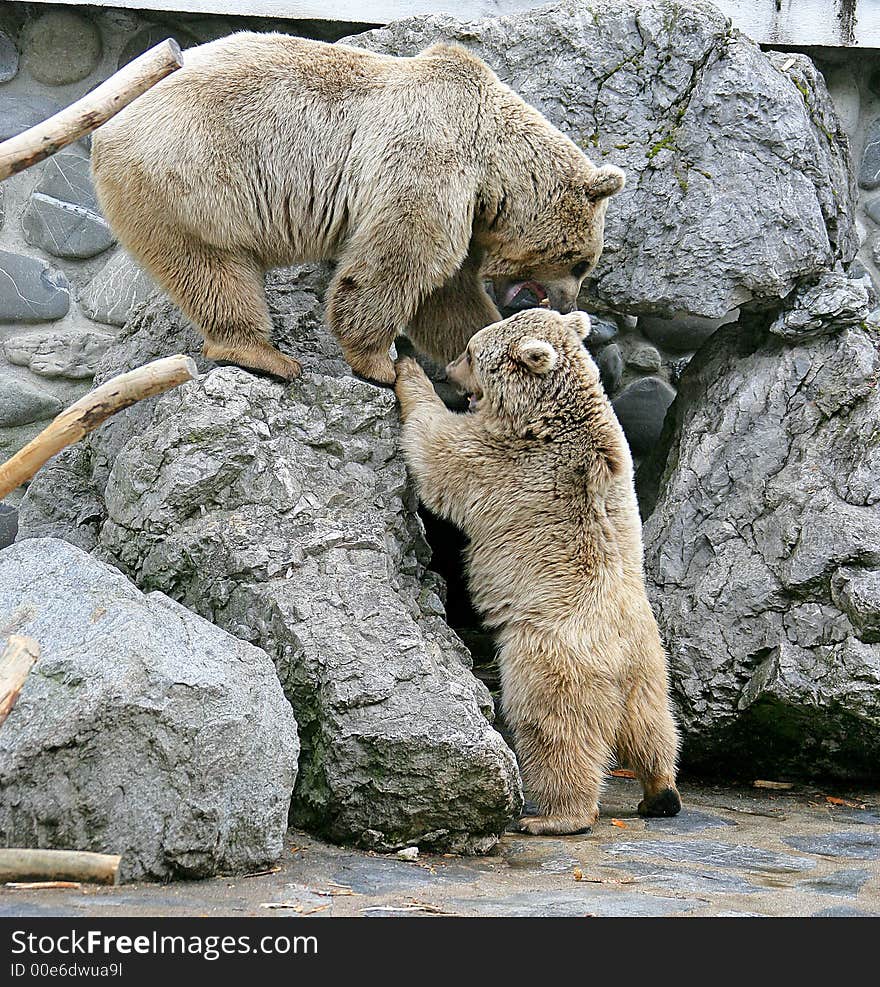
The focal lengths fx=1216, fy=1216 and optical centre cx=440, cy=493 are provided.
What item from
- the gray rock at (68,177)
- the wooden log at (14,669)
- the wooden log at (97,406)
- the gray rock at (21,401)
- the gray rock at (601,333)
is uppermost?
the gray rock at (68,177)

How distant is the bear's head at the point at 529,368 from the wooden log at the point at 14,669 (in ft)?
8.27

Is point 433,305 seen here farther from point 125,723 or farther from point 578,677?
point 125,723

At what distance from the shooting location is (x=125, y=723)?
374 cm

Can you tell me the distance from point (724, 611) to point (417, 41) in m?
3.28

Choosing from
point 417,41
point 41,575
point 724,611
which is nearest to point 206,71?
point 417,41

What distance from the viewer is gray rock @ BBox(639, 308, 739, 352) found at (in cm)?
752

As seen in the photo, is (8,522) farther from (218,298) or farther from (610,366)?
(610,366)

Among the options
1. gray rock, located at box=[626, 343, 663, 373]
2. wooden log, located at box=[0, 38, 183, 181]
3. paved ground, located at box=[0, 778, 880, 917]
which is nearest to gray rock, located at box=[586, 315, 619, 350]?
gray rock, located at box=[626, 343, 663, 373]

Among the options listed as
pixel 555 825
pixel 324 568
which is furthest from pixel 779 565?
pixel 324 568

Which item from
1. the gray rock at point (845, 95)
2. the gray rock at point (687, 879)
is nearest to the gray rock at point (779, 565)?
the gray rock at point (687, 879)

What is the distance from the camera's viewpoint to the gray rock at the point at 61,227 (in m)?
6.75

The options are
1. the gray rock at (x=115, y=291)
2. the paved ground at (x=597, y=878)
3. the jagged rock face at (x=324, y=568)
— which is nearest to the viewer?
the paved ground at (x=597, y=878)

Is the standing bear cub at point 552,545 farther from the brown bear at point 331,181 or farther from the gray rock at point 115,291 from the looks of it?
the gray rock at point 115,291

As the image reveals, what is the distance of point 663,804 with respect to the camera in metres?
5.21
